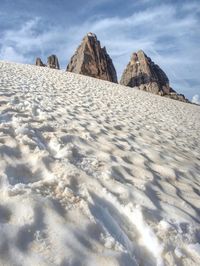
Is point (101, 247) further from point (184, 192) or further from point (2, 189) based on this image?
point (184, 192)

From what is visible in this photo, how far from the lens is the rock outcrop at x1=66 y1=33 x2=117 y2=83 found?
5794 cm

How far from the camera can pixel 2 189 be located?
11.8 feet

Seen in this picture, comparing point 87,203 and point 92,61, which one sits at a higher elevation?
point 87,203

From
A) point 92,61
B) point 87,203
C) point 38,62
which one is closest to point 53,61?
point 38,62

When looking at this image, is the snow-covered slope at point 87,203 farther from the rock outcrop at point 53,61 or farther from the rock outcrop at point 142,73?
the rock outcrop at point 53,61

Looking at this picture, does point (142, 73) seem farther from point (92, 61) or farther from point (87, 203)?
point (87, 203)

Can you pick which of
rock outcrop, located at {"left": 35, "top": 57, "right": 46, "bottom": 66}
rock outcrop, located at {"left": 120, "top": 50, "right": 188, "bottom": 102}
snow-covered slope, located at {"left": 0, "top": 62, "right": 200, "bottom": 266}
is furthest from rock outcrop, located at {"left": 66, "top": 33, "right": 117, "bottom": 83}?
snow-covered slope, located at {"left": 0, "top": 62, "right": 200, "bottom": 266}

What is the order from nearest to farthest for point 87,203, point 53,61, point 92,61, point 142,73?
point 87,203 < point 92,61 < point 53,61 < point 142,73

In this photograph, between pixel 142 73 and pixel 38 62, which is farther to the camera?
pixel 142 73

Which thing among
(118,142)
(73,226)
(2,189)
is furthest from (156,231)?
(118,142)

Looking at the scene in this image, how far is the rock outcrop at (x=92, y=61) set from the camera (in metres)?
57.9

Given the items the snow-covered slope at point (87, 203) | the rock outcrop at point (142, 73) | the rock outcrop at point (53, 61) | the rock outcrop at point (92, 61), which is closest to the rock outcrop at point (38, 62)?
the rock outcrop at point (53, 61)

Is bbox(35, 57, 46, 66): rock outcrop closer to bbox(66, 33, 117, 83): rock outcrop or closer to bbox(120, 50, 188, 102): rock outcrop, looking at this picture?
bbox(66, 33, 117, 83): rock outcrop

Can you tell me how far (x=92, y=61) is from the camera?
5906 cm
